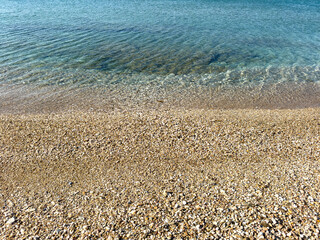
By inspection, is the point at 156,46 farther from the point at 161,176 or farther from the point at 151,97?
the point at 161,176

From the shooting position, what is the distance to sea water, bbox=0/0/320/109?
565 inches

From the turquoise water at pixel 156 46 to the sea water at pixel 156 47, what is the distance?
5 centimetres

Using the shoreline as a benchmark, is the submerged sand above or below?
above

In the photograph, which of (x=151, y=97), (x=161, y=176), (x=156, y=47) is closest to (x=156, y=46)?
(x=156, y=47)

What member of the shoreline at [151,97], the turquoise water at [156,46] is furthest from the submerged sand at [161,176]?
the turquoise water at [156,46]

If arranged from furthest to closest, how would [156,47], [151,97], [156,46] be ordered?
1. [156,46]
2. [156,47]
3. [151,97]

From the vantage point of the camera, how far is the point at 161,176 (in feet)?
20.8

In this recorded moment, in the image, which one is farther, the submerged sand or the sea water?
the sea water

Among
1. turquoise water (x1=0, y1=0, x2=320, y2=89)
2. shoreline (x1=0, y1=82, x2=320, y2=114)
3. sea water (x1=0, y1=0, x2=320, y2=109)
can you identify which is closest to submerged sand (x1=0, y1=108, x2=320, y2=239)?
shoreline (x1=0, y1=82, x2=320, y2=114)

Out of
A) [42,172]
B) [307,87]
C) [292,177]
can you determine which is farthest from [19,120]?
[307,87]

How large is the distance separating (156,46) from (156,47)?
27 centimetres

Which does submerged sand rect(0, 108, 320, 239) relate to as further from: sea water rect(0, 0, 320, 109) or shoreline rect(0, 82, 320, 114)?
sea water rect(0, 0, 320, 109)

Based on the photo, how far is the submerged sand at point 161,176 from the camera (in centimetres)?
479

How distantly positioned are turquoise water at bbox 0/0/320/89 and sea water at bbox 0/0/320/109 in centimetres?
5
